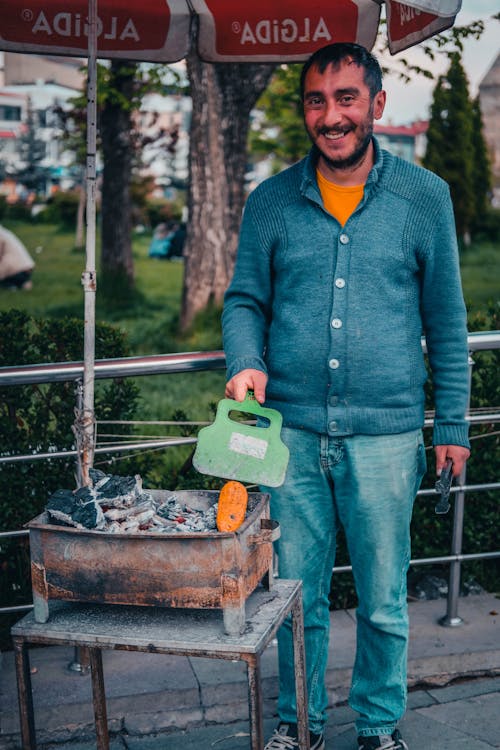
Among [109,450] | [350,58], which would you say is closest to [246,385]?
[350,58]

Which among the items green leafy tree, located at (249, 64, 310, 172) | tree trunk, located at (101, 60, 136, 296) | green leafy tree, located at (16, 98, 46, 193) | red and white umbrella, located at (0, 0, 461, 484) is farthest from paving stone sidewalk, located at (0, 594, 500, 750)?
green leafy tree, located at (16, 98, 46, 193)

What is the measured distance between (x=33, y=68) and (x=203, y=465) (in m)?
57.8

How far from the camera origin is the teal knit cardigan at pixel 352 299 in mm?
2863

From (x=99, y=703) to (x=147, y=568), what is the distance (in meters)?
0.82

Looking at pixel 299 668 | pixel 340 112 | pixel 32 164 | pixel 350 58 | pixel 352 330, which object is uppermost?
pixel 32 164

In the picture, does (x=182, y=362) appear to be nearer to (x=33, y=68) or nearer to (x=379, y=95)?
(x=379, y=95)

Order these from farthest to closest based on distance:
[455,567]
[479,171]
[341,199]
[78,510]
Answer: [479,171]
[455,567]
[341,199]
[78,510]

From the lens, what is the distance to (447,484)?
9.95 ft

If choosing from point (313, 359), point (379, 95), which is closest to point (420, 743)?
point (313, 359)

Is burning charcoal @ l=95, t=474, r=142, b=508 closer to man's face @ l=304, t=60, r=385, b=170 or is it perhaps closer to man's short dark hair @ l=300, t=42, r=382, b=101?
man's face @ l=304, t=60, r=385, b=170

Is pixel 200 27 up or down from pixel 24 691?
up

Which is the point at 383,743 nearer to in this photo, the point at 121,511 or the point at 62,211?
the point at 121,511

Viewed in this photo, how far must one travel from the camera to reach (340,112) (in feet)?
9.26

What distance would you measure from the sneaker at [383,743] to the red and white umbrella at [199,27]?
1531mm
